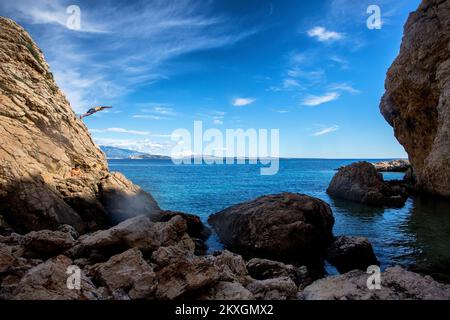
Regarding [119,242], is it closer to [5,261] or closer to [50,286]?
[5,261]

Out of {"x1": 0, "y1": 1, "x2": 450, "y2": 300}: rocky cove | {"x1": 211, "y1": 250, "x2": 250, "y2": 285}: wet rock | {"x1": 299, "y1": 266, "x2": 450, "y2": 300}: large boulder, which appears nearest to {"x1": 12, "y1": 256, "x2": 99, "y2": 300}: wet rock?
{"x1": 0, "y1": 1, "x2": 450, "y2": 300}: rocky cove

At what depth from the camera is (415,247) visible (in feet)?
58.1

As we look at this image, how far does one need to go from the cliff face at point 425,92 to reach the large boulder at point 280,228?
84.9ft

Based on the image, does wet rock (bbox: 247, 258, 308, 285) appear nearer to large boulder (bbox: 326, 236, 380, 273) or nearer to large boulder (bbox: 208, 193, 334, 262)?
Answer: large boulder (bbox: 326, 236, 380, 273)

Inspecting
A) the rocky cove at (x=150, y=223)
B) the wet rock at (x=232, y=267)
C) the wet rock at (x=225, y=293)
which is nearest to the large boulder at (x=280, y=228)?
the rocky cove at (x=150, y=223)

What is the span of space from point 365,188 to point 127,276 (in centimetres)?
3712

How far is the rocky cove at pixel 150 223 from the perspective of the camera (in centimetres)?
750

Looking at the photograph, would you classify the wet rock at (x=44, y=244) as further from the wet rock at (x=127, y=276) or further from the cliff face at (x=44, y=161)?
the cliff face at (x=44, y=161)

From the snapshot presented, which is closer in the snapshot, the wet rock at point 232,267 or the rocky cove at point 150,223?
the rocky cove at point 150,223

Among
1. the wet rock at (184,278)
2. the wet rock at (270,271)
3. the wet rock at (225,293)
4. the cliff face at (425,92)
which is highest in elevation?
the cliff face at (425,92)

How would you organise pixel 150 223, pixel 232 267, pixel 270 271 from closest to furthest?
pixel 232 267 → pixel 150 223 → pixel 270 271

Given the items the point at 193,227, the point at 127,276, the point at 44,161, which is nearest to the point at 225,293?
the point at 127,276

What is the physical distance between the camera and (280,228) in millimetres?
17047

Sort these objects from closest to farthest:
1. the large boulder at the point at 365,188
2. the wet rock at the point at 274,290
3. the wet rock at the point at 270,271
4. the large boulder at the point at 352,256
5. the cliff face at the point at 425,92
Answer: the wet rock at the point at 274,290 < the wet rock at the point at 270,271 < the large boulder at the point at 352,256 < the large boulder at the point at 365,188 < the cliff face at the point at 425,92
